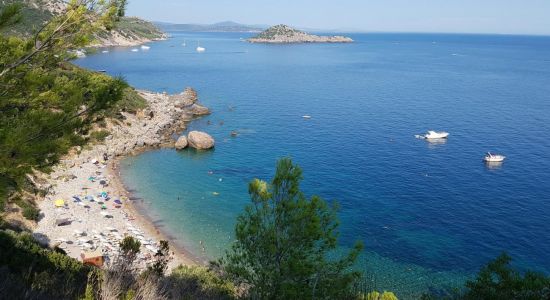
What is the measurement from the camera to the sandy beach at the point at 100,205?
3272 centimetres

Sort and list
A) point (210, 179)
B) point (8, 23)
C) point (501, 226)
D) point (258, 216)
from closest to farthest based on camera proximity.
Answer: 1. point (8, 23)
2. point (258, 216)
3. point (501, 226)
4. point (210, 179)

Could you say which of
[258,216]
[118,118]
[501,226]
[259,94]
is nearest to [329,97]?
[259,94]

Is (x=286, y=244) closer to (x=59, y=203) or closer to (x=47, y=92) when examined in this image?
(x=47, y=92)

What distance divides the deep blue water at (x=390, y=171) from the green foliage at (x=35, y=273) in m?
16.0

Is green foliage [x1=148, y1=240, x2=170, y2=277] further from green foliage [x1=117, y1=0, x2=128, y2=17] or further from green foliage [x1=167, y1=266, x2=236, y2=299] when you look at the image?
green foliage [x1=117, y1=0, x2=128, y2=17]

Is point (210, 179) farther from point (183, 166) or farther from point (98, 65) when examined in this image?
point (98, 65)

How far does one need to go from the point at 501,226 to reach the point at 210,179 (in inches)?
1212

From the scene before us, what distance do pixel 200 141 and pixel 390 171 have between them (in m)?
26.2

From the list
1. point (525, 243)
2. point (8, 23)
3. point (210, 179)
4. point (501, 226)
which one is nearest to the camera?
point (8, 23)

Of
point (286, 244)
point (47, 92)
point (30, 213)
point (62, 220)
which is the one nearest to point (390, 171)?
point (62, 220)

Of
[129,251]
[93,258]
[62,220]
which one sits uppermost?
[129,251]

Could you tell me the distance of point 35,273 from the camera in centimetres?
1255

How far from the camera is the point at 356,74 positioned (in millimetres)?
132375

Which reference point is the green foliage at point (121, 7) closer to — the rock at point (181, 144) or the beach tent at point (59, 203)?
the beach tent at point (59, 203)
